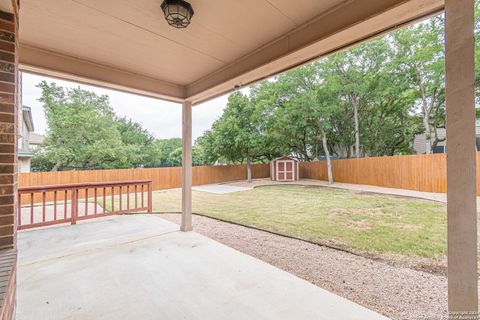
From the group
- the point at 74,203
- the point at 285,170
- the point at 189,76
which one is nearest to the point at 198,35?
the point at 189,76

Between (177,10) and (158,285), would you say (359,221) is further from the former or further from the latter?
(177,10)

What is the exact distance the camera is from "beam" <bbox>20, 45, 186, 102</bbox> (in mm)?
2592

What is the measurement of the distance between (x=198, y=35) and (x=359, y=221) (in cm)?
553

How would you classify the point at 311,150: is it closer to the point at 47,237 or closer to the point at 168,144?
the point at 47,237

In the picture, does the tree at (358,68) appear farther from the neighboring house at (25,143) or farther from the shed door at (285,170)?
the neighboring house at (25,143)

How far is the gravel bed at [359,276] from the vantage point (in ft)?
6.86

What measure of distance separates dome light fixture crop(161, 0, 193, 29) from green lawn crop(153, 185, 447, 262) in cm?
402

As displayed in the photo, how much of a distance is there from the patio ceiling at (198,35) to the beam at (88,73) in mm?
10

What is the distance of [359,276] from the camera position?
2.72 meters

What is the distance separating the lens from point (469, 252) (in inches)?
46.2

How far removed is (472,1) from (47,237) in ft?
18.6

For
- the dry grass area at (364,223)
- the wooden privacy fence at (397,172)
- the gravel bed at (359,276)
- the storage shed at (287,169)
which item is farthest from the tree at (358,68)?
the gravel bed at (359,276)

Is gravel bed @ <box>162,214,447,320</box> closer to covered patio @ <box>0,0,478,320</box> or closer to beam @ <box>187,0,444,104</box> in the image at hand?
covered patio @ <box>0,0,478,320</box>

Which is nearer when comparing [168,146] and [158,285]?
[158,285]
